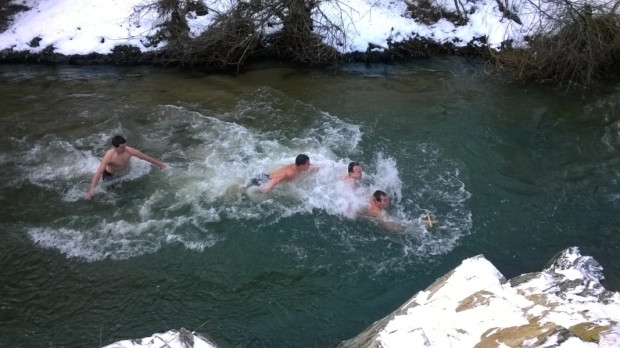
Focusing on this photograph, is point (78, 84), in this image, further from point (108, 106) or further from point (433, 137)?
point (433, 137)

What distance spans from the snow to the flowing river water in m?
1.27

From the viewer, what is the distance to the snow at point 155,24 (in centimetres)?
1323

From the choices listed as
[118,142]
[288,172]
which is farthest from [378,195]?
[118,142]

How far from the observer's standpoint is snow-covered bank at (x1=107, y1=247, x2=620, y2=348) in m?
4.46

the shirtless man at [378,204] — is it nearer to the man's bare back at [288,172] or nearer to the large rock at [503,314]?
the man's bare back at [288,172]

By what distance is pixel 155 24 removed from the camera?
13234mm

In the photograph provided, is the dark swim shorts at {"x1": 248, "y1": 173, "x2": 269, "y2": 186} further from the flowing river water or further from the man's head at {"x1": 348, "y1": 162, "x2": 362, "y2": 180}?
the man's head at {"x1": 348, "y1": 162, "x2": 362, "y2": 180}

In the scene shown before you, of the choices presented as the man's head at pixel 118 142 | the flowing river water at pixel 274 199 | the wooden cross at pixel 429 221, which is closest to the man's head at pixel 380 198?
the flowing river water at pixel 274 199

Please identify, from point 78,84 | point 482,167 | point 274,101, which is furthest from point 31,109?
point 482,167

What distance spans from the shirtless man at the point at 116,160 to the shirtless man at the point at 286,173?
1.85 metres

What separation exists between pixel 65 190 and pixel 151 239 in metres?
2.13

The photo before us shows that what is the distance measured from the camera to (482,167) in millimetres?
9328

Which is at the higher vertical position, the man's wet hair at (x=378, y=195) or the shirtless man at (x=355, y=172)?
the shirtless man at (x=355, y=172)

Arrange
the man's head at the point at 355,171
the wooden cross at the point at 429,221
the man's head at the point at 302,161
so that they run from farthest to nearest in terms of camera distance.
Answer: the man's head at the point at 302,161 < the man's head at the point at 355,171 < the wooden cross at the point at 429,221
